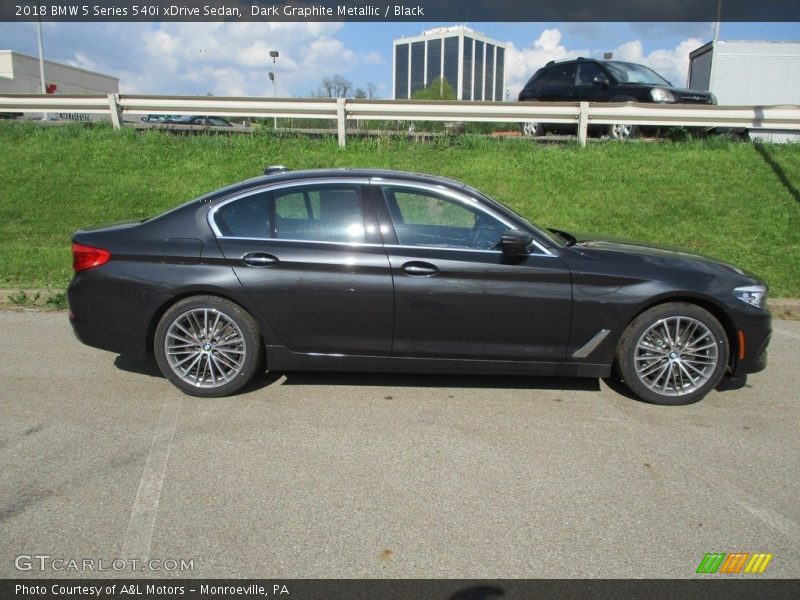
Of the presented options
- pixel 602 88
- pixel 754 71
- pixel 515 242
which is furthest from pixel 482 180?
pixel 754 71

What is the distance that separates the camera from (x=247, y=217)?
4938 millimetres

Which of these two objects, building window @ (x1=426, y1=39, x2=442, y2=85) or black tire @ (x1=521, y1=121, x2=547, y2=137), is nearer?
black tire @ (x1=521, y1=121, x2=547, y2=137)

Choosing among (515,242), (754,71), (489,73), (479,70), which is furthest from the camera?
(489,73)

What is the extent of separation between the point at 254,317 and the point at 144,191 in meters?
6.98

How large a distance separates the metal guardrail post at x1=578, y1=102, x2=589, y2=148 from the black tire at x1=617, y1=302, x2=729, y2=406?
8.01 meters

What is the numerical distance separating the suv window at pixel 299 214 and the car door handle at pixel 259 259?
0.53ft

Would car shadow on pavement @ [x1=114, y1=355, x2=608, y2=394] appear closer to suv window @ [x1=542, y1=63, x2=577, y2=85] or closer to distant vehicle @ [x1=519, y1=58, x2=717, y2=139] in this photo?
distant vehicle @ [x1=519, y1=58, x2=717, y2=139]

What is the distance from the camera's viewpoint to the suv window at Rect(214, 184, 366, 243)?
488cm

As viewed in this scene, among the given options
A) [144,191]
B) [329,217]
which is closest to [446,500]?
[329,217]

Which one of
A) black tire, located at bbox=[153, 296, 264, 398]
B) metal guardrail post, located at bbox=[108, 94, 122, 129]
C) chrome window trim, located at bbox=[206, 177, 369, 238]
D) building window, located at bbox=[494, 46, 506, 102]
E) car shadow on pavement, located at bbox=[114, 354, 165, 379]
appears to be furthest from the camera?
building window, located at bbox=[494, 46, 506, 102]

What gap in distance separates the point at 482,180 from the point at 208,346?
24.0 feet

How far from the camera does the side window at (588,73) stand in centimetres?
1370

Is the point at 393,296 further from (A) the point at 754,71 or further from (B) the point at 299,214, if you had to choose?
(A) the point at 754,71

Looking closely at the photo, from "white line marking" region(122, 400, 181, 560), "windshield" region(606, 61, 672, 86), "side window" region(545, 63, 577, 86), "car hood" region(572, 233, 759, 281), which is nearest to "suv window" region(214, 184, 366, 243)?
"white line marking" region(122, 400, 181, 560)
